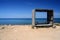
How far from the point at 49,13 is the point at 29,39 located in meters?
8.09

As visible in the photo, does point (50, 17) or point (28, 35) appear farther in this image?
point (50, 17)

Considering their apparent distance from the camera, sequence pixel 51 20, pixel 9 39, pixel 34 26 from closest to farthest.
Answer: pixel 9 39 → pixel 34 26 → pixel 51 20

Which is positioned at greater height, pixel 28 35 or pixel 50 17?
pixel 50 17

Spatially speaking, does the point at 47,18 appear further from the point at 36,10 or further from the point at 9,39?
the point at 9,39

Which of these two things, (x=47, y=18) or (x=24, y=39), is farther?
(x=47, y=18)

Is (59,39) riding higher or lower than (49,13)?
lower

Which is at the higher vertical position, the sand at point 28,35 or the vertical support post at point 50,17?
the vertical support post at point 50,17

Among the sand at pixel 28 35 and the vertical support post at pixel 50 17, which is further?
the vertical support post at pixel 50 17

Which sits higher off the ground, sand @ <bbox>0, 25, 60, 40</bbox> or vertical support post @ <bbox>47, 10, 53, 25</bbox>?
vertical support post @ <bbox>47, 10, 53, 25</bbox>

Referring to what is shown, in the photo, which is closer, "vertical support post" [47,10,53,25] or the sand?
the sand

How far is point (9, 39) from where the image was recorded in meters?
8.16

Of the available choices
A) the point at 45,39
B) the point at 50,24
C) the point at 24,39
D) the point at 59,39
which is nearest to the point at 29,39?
the point at 24,39

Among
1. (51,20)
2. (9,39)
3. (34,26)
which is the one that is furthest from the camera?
(51,20)

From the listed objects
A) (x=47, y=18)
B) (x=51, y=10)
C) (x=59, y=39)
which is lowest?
(x=59, y=39)
